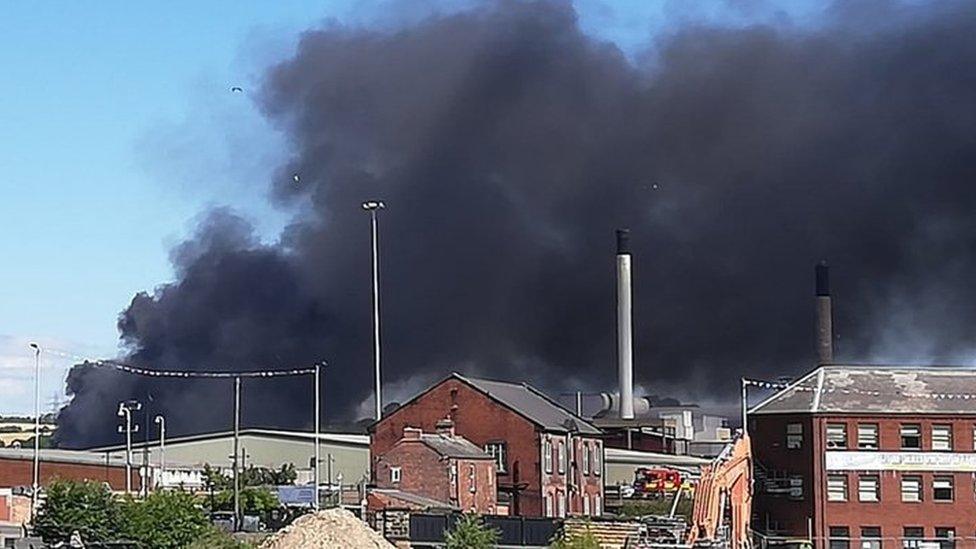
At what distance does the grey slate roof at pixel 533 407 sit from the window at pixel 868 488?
1722cm

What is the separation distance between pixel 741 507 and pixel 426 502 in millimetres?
15398

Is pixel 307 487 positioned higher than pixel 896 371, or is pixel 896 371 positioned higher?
pixel 896 371

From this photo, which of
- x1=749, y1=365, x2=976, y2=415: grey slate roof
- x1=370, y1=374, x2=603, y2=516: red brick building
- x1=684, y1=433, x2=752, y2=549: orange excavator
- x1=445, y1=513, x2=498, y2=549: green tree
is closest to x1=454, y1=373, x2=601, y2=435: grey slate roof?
x1=370, y1=374, x2=603, y2=516: red brick building

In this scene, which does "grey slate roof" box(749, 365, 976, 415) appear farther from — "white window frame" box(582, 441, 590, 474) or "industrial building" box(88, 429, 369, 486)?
"industrial building" box(88, 429, 369, 486)

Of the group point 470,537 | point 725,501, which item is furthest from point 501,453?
point 470,537

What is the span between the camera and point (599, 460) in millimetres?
95750

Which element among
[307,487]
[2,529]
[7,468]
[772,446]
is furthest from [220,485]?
[772,446]

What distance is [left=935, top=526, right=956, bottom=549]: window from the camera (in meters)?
76.7

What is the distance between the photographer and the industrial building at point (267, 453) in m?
107

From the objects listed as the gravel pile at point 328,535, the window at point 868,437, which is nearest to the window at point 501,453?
the window at point 868,437

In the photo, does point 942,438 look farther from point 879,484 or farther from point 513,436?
point 513,436

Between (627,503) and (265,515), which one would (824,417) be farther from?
(265,515)

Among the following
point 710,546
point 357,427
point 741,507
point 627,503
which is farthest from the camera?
point 357,427

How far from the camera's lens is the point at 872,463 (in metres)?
78.8
